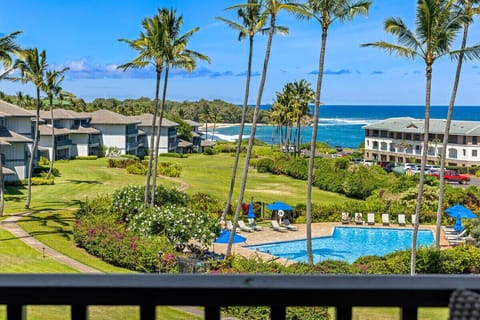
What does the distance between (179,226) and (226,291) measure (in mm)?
A: 21286

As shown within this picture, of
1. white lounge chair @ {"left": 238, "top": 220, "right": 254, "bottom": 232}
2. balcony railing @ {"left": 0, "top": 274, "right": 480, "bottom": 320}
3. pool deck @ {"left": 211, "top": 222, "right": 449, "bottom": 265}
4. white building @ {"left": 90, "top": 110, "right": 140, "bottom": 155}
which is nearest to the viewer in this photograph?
balcony railing @ {"left": 0, "top": 274, "right": 480, "bottom": 320}

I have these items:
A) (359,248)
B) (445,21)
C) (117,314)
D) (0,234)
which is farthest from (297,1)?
(117,314)

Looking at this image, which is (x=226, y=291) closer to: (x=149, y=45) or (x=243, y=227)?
(x=149, y=45)

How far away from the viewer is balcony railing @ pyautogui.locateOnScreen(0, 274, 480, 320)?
1.53 m

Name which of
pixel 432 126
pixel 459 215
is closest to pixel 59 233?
pixel 459 215

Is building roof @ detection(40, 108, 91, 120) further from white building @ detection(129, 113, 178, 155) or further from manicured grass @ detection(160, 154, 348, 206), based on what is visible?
manicured grass @ detection(160, 154, 348, 206)

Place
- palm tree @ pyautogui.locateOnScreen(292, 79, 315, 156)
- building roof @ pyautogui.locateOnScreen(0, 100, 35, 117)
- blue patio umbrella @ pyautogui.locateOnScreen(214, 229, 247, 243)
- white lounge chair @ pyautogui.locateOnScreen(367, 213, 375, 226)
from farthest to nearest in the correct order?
palm tree @ pyautogui.locateOnScreen(292, 79, 315, 156) < building roof @ pyautogui.locateOnScreen(0, 100, 35, 117) < white lounge chair @ pyautogui.locateOnScreen(367, 213, 375, 226) < blue patio umbrella @ pyautogui.locateOnScreen(214, 229, 247, 243)

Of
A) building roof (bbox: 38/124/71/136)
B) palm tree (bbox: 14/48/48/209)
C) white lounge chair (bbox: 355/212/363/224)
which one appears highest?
palm tree (bbox: 14/48/48/209)

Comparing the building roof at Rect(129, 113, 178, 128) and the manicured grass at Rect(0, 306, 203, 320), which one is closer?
the manicured grass at Rect(0, 306, 203, 320)

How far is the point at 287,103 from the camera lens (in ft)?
232

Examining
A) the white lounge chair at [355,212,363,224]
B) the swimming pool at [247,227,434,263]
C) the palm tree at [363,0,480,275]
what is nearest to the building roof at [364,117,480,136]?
the white lounge chair at [355,212,363,224]

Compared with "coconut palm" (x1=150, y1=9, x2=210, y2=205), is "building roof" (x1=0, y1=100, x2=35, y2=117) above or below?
below

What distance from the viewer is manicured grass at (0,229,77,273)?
1939cm

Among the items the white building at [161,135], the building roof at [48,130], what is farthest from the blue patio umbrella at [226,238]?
the white building at [161,135]
